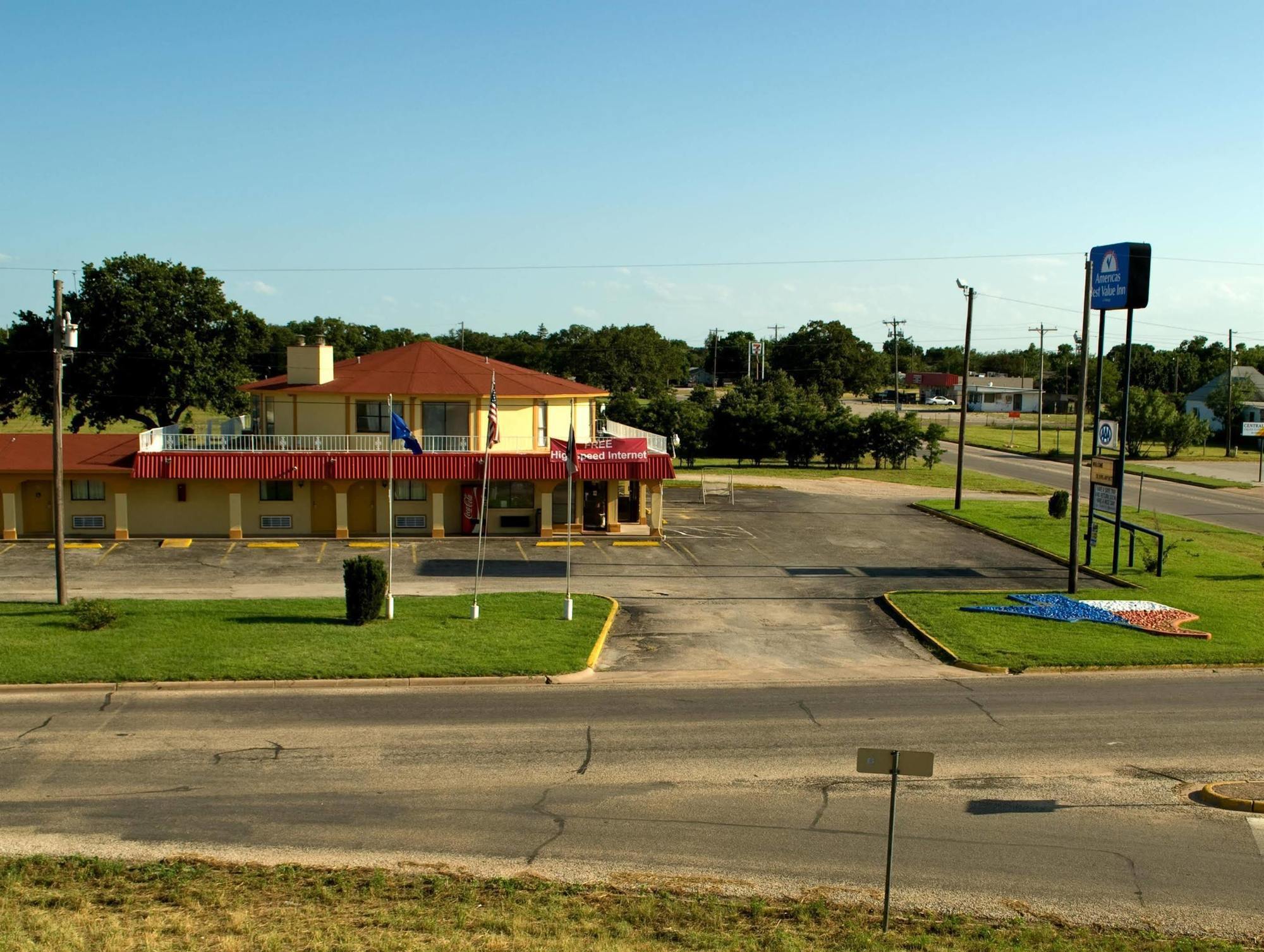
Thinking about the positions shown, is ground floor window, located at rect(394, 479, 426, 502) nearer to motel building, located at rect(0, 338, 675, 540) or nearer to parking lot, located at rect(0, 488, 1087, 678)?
motel building, located at rect(0, 338, 675, 540)

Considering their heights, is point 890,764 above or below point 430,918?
above

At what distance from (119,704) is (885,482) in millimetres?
50081

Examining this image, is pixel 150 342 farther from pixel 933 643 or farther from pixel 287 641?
pixel 933 643

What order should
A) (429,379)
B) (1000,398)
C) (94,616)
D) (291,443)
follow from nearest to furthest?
(94,616) < (291,443) < (429,379) < (1000,398)

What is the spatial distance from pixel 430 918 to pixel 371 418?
112 ft

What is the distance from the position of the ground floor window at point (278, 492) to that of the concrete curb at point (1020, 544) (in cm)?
2719

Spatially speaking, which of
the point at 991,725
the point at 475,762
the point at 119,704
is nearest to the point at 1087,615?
the point at 991,725

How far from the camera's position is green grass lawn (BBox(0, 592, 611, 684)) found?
23.6 metres

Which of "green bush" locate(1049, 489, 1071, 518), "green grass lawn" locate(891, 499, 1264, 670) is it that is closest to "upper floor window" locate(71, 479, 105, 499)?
"green grass lawn" locate(891, 499, 1264, 670)

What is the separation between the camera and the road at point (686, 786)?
47.7ft

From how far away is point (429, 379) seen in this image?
151 feet

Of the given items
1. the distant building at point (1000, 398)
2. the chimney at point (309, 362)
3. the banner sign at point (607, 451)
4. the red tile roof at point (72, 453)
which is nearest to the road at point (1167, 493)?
the banner sign at point (607, 451)

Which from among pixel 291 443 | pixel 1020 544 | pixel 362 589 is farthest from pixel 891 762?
pixel 291 443

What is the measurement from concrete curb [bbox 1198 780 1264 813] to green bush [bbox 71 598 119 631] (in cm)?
2304
